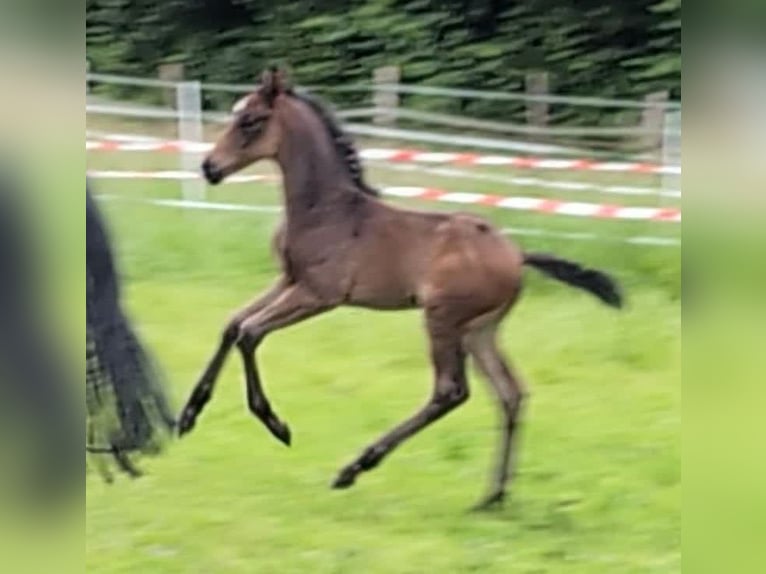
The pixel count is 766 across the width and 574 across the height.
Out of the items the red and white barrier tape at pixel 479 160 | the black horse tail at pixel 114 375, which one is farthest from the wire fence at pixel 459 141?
the black horse tail at pixel 114 375

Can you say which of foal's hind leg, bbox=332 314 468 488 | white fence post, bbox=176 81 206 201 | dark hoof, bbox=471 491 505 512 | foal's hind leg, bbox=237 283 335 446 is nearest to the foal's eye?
white fence post, bbox=176 81 206 201

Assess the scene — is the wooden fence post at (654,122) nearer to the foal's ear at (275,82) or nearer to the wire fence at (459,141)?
the wire fence at (459,141)

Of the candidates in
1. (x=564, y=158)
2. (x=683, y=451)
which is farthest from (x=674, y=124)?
(x=683, y=451)

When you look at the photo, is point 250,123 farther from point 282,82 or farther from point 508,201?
point 508,201

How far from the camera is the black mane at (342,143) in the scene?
350 centimetres

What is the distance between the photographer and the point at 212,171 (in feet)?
11.6

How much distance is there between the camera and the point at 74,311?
3289 mm

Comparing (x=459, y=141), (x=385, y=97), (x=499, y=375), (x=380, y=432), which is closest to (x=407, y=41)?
(x=385, y=97)

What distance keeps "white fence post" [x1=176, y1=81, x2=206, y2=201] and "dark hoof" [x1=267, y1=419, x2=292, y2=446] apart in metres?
0.55

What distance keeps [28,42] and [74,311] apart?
1.86ft

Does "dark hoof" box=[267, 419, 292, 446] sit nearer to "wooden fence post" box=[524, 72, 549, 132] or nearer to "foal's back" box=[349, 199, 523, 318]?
"foal's back" box=[349, 199, 523, 318]

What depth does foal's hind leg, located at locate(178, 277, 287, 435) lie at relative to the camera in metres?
3.60

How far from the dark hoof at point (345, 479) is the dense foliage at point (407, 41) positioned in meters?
0.87

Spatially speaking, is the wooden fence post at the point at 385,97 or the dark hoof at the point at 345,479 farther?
Answer: the dark hoof at the point at 345,479
